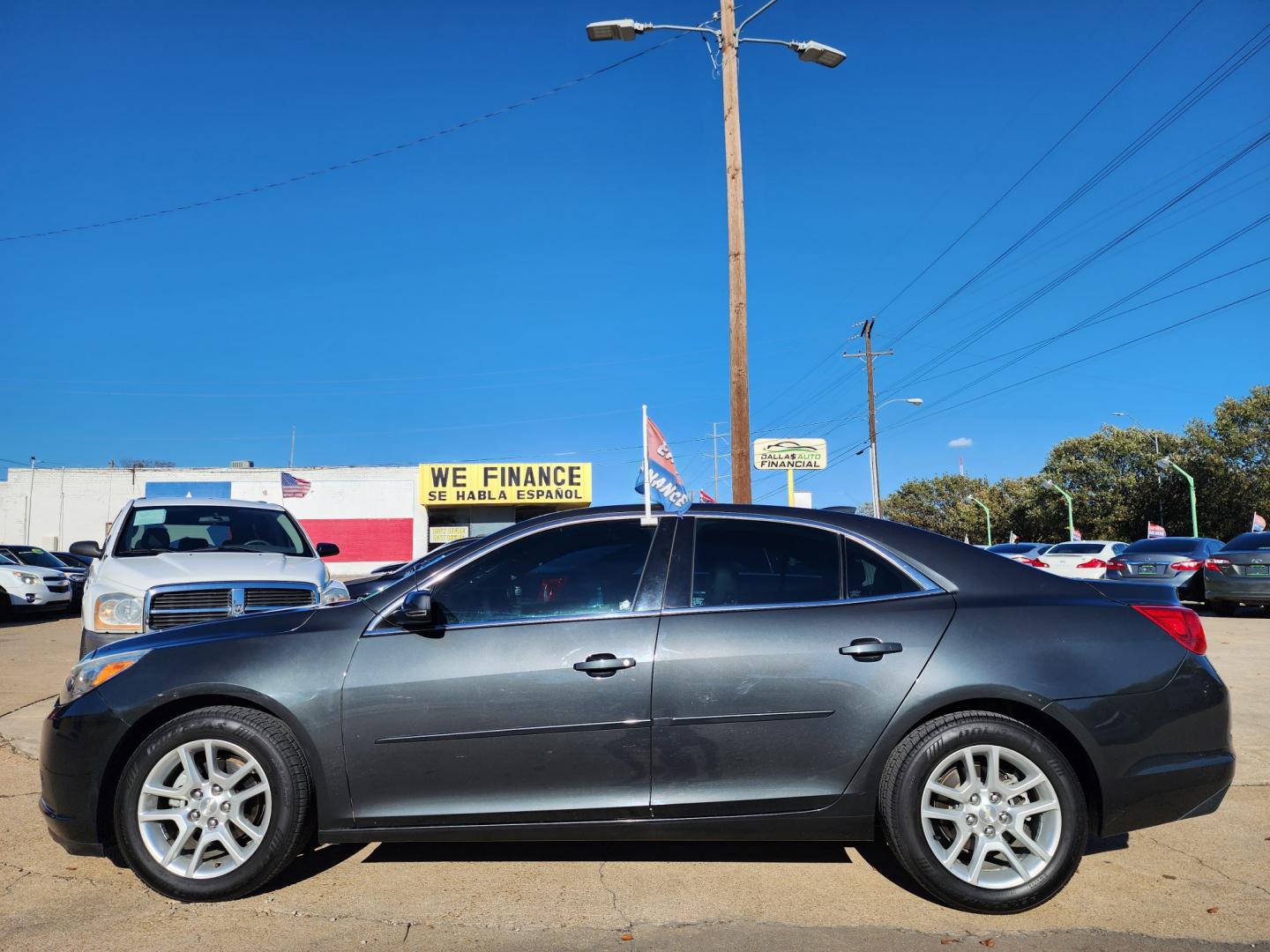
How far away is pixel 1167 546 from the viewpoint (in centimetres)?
1719

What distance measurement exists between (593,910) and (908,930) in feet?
3.98

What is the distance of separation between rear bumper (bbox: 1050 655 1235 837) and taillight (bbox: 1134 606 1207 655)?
101mm

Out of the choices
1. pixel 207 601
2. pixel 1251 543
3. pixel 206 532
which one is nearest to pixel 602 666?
pixel 207 601

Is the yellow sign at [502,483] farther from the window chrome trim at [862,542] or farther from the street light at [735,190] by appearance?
the window chrome trim at [862,542]

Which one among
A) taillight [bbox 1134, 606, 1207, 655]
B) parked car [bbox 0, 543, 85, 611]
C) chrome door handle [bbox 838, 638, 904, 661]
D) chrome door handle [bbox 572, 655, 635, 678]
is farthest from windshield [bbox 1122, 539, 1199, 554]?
parked car [bbox 0, 543, 85, 611]

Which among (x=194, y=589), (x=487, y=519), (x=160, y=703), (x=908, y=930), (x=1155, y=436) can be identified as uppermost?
(x=1155, y=436)

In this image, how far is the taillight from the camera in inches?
150

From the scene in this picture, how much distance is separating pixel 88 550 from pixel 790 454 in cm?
1589

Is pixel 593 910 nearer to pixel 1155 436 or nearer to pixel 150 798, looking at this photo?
pixel 150 798

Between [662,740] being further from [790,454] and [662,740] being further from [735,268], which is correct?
[790,454]

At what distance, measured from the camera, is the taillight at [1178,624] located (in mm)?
3812

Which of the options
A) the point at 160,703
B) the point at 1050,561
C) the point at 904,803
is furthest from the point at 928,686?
the point at 1050,561

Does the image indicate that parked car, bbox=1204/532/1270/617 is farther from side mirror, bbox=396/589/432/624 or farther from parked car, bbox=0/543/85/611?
parked car, bbox=0/543/85/611

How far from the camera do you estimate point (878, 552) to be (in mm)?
3994
